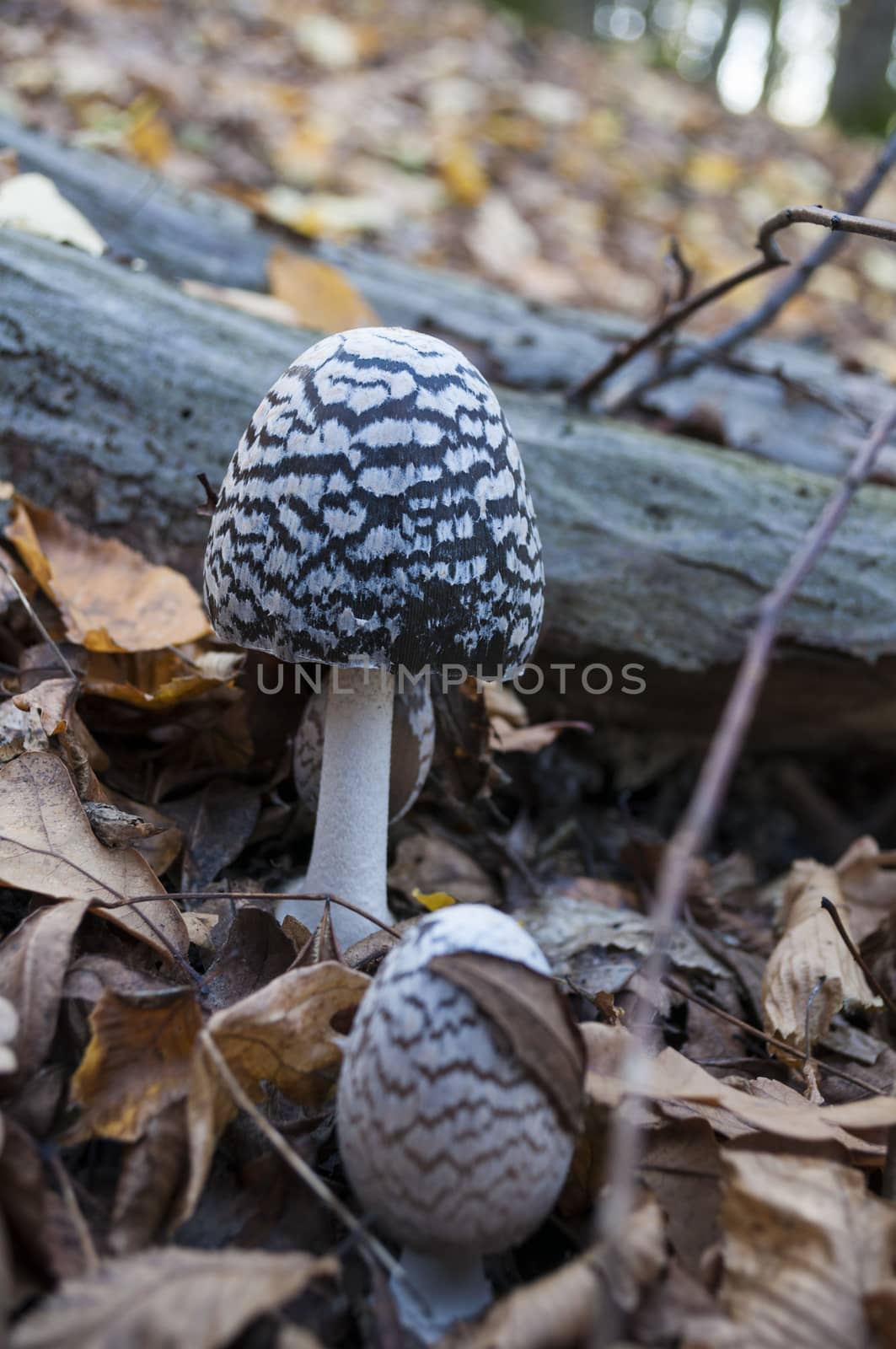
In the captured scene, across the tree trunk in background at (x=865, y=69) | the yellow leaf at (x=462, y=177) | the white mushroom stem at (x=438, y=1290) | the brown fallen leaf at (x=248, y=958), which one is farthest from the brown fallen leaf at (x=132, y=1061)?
the tree trunk in background at (x=865, y=69)

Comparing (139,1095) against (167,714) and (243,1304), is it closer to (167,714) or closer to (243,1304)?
Result: (243,1304)

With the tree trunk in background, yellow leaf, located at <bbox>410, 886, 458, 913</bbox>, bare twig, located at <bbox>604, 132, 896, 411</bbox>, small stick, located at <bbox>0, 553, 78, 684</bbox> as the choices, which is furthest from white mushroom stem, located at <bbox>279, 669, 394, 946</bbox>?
the tree trunk in background

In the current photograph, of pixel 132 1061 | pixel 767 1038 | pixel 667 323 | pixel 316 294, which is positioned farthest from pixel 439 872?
pixel 316 294

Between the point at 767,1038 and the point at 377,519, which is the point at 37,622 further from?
the point at 767,1038

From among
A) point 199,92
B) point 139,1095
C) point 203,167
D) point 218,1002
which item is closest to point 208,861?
point 218,1002

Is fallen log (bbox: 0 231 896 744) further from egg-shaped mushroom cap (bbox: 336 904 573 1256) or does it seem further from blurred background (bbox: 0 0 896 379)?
egg-shaped mushroom cap (bbox: 336 904 573 1256)
